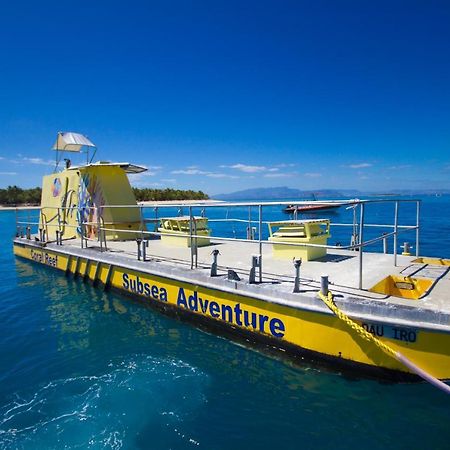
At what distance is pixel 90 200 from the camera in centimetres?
1270

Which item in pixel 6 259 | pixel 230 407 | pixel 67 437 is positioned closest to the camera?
pixel 67 437

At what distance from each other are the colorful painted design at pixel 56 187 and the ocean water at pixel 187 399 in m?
8.15

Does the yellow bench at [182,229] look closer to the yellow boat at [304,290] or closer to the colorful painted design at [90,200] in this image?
the yellow boat at [304,290]

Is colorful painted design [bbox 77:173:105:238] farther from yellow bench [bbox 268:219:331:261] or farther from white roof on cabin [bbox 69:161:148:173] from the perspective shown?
yellow bench [bbox 268:219:331:261]

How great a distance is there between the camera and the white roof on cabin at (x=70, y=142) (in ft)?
45.8

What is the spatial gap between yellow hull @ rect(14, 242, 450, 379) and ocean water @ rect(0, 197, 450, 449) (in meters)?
0.40

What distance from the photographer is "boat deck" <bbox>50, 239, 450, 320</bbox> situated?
5246 mm

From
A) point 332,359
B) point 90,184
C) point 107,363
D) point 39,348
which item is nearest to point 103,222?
point 90,184

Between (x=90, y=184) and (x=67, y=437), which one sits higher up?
(x=90, y=184)

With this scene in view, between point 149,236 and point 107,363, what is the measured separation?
7713 millimetres

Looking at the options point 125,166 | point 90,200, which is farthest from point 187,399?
point 125,166

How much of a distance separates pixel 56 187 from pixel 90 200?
297cm

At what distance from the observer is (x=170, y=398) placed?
509 centimetres

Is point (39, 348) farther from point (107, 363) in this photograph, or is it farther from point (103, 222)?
point (103, 222)
